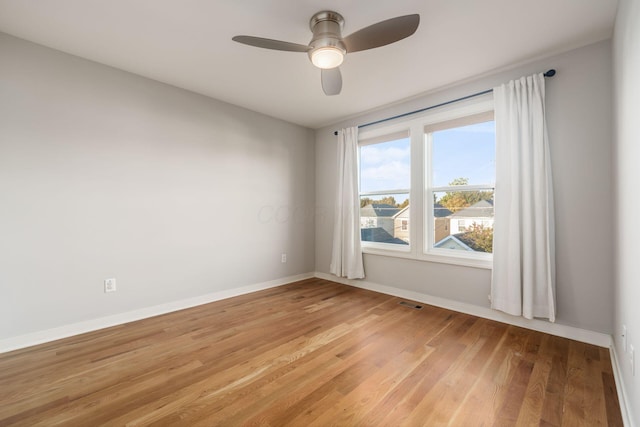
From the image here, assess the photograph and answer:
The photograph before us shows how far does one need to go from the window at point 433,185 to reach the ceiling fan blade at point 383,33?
64.1 inches

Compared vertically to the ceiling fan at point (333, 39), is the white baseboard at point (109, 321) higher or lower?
lower

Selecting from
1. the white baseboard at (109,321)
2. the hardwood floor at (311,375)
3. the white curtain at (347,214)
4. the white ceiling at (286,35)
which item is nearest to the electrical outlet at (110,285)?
the white baseboard at (109,321)

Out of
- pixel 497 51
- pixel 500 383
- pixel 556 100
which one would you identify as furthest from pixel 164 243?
pixel 556 100

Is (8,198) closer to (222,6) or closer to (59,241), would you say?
(59,241)

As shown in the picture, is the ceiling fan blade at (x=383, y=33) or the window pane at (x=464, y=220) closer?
the ceiling fan blade at (x=383, y=33)

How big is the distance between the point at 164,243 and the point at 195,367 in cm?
155

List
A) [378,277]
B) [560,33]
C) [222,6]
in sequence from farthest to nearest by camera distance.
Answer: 1. [378,277]
2. [560,33]
3. [222,6]

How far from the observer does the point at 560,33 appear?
2.18 meters

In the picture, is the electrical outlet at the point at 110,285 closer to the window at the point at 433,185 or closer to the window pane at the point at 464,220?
the window at the point at 433,185

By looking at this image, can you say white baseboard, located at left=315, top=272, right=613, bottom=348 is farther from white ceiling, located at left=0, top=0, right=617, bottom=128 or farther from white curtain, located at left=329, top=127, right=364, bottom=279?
white ceiling, located at left=0, top=0, right=617, bottom=128

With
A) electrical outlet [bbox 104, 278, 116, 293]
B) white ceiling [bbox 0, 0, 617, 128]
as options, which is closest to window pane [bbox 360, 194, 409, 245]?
white ceiling [bbox 0, 0, 617, 128]

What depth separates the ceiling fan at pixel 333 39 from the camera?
175 centimetres

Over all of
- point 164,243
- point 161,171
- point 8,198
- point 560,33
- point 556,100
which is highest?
point 560,33

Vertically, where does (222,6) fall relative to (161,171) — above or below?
above
